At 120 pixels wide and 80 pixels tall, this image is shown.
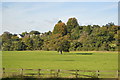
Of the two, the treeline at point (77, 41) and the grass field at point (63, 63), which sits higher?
the treeline at point (77, 41)

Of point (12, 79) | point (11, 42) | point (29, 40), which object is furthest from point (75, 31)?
point (12, 79)

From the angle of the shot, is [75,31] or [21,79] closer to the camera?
[21,79]

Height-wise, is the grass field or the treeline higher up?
the treeline

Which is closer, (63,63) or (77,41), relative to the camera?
(63,63)

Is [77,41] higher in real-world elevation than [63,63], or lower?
A: higher

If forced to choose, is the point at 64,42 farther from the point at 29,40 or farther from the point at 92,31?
the point at 29,40

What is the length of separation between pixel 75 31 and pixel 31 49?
958 inches

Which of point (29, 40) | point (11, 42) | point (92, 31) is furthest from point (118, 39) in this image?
point (11, 42)

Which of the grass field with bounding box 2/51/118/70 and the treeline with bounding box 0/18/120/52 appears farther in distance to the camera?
the treeline with bounding box 0/18/120/52

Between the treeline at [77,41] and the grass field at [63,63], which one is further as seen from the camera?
the treeline at [77,41]

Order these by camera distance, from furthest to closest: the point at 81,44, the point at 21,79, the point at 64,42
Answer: the point at 81,44 → the point at 64,42 → the point at 21,79

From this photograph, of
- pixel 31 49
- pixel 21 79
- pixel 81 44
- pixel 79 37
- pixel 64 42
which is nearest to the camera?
pixel 21 79

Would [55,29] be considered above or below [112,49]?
above

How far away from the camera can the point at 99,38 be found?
87.5 m
